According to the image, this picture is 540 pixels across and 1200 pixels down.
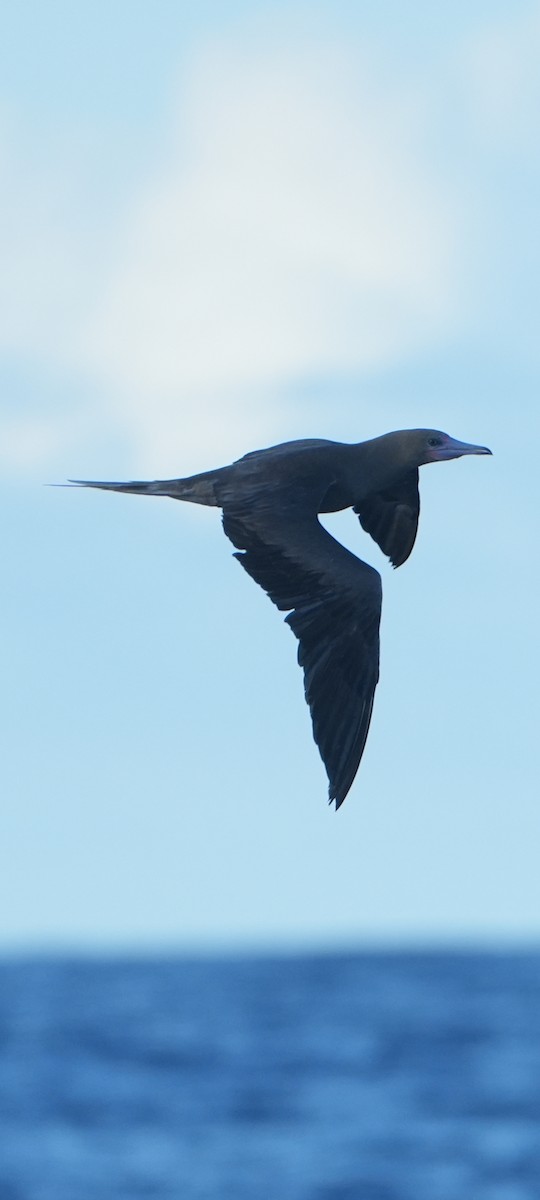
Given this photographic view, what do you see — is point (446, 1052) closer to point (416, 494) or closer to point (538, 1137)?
point (538, 1137)

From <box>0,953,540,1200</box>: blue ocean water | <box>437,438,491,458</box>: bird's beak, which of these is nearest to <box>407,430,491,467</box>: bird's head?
<box>437,438,491,458</box>: bird's beak

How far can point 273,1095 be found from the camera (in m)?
53.3

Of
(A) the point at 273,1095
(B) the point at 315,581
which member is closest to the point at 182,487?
(B) the point at 315,581

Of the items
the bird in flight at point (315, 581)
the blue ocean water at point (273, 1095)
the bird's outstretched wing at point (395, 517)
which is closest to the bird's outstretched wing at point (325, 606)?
the bird in flight at point (315, 581)

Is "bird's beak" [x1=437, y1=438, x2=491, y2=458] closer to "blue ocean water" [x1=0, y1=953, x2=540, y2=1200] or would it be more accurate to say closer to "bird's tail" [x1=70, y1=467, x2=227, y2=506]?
"bird's tail" [x1=70, y1=467, x2=227, y2=506]

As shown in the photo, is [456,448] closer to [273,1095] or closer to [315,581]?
[315,581]

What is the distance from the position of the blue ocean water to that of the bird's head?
25.2m

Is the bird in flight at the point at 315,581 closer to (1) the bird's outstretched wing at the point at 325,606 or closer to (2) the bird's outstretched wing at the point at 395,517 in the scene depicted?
(1) the bird's outstretched wing at the point at 325,606

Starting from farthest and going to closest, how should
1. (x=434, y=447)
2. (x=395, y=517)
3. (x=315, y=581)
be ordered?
(x=395, y=517)
(x=434, y=447)
(x=315, y=581)

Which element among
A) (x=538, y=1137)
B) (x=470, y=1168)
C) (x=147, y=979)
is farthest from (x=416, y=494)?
(x=147, y=979)

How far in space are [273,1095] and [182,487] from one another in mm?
40683

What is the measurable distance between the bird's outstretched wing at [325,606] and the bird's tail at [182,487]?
0.47 metres

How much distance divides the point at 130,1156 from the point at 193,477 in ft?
103

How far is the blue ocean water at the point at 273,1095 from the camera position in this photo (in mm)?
41125
